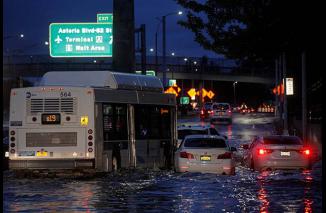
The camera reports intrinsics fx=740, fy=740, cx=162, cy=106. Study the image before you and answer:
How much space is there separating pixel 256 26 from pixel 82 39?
93.2ft

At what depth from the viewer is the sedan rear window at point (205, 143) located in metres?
23.8

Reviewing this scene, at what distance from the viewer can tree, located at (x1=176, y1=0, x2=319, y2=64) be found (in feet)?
55.3

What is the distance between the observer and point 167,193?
60.2 ft

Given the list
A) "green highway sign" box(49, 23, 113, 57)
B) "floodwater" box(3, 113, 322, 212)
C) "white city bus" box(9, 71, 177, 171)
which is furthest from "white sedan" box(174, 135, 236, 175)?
"green highway sign" box(49, 23, 113, 57)

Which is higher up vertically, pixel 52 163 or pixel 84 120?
pixel 84 120

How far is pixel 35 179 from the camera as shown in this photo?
75.0 ft

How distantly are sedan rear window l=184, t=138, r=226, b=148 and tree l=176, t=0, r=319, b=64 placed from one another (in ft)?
10.8

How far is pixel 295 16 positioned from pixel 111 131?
28.9ft

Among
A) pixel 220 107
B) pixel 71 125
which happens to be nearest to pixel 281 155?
pixel 71 125

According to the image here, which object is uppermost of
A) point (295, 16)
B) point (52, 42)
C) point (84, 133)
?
point (52, 42)

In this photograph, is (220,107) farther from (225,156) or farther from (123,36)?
(225,156)

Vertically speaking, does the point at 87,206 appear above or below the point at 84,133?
below

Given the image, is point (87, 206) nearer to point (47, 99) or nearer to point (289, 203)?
point (289, 203)

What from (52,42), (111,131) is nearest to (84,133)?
(111,131)
